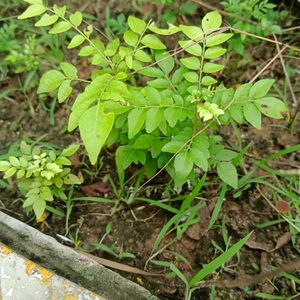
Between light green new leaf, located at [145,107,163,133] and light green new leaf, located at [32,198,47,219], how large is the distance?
0.60 meters

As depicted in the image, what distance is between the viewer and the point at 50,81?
4.85 feet

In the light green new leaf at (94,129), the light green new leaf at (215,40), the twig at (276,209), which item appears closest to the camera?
the light green new leaf at (94,129)

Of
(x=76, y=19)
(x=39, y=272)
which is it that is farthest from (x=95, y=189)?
(x=76, y=19)

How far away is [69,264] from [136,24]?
0.94 metres

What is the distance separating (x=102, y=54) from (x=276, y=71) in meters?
1.25

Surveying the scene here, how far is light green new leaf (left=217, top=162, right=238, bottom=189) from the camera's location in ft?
4.93

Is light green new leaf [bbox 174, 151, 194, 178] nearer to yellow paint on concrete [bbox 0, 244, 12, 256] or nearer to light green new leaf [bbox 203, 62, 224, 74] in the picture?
light green new leaf [bbox 203, 62, 224, 74]

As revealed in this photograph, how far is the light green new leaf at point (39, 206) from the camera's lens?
63.6 inches

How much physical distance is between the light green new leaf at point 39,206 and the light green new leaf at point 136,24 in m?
0.79

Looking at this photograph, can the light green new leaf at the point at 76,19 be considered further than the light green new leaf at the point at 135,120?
Yes

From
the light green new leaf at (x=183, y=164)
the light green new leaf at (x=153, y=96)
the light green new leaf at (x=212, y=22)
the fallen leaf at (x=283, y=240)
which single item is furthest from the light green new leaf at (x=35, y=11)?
the fallen leaf at (x=283, y=240)

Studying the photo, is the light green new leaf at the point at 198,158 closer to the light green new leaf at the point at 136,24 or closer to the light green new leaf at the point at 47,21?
the light green new leaf at the point at 136,24

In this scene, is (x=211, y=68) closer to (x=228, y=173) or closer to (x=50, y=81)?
(x=228, y=173)

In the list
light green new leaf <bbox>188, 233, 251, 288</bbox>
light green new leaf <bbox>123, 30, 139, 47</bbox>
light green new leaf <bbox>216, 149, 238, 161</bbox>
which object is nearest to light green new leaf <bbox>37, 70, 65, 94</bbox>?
light green new leaf <bbox>123, 30, 139, 47</bbox>
